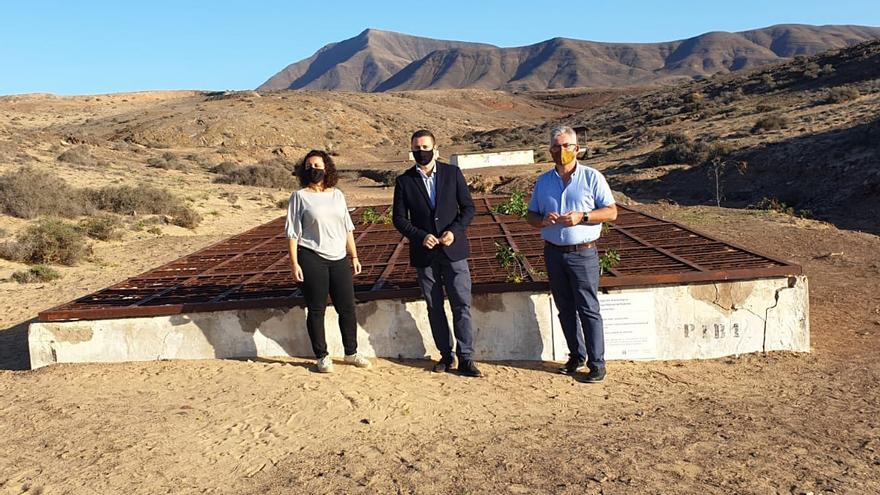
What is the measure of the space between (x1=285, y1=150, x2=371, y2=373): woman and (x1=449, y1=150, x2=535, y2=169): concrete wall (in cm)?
2484

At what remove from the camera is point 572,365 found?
544cm

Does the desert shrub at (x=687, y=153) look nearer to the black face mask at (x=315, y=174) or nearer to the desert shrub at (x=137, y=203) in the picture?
the desert shrub at (x=137, y=203)


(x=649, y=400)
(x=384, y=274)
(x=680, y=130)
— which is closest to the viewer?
(x=649, y=400)

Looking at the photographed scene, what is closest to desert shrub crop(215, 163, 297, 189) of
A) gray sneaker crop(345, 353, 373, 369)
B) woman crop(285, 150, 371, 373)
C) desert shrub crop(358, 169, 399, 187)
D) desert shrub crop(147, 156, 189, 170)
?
desert shrub crop(147, 156, 189, 170)

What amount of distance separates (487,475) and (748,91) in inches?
1693

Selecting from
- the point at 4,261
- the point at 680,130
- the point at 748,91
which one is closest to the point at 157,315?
the point at 4,261

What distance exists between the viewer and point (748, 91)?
41.7m

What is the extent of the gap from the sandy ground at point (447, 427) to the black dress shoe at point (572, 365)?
12 cm

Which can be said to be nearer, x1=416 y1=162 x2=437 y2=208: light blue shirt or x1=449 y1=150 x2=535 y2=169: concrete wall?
x1=416 y1=162 x2=437 y2=208: light blue shirt

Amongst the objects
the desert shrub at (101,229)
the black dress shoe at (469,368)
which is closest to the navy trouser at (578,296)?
the black dress shoe at (469,368)

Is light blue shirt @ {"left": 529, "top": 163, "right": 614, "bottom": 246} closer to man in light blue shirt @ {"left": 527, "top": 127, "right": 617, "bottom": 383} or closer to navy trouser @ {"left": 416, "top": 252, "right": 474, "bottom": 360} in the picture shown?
man in light blue shirt @ {"left": 527, "top": 127, "right": 617, "bottom": 383}

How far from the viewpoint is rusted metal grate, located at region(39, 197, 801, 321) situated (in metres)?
6.04

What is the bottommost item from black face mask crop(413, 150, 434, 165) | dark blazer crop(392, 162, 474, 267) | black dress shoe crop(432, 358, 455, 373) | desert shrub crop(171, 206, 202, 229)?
black dress shoe crop(432, 358, 455, 373)

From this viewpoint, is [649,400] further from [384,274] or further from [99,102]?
[99,102]
